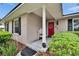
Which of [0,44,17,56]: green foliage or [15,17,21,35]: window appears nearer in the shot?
[0,44,17,56]: green foliage

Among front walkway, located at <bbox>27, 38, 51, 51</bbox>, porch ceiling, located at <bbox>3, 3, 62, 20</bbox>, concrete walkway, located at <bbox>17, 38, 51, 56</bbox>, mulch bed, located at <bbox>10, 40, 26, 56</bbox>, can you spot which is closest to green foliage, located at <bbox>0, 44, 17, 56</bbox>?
mulch bed, located at <bbox>10, 40, 26, 56</bbox>

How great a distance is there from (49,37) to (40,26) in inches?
21.0

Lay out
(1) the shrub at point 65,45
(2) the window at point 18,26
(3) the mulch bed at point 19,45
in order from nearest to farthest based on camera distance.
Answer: (1) the shrub at point 65,45 → (3) the mulch bed at point 19,45 → (2) the window at point 18,26

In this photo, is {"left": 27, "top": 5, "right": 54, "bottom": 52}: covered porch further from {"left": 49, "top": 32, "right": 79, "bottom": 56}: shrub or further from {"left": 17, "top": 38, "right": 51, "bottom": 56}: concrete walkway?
{"left": 49, "top": 32, "right": 79, "bottom": 56}: shrub

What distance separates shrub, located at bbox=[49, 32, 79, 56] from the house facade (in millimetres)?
456

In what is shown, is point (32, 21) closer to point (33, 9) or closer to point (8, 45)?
point (33, 9)

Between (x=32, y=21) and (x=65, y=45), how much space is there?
164 cm

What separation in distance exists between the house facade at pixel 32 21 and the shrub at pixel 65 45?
456mm

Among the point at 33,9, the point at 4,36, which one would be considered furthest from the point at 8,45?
the point at 33,9

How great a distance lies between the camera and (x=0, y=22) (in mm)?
7023

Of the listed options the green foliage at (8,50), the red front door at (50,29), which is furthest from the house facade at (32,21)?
the green foliage at (8,50)

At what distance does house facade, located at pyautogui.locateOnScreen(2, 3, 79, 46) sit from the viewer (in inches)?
280

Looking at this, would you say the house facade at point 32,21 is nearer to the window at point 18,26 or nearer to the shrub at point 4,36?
the window at point 18,26

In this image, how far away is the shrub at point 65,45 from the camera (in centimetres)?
662
